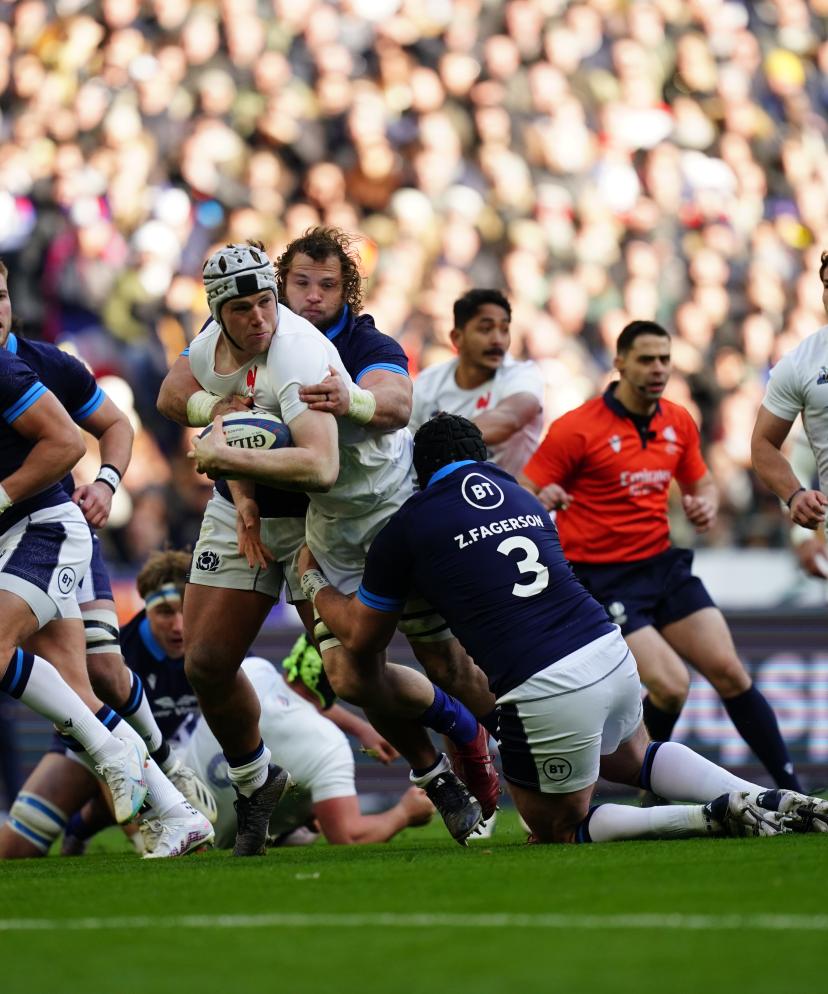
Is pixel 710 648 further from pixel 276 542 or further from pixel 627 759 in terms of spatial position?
pixel 276 542

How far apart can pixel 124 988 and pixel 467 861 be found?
255cm

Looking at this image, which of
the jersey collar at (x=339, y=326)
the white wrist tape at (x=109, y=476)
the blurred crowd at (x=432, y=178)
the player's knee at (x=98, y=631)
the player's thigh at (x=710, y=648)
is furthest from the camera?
the blurred crowd at (x=432, y=178)

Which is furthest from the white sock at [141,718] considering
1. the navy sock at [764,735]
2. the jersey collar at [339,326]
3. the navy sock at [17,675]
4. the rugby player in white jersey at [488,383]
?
the navy sock at [764,735]

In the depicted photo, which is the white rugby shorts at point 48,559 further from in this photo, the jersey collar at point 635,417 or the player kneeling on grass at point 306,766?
the jersey collar at point 635,417

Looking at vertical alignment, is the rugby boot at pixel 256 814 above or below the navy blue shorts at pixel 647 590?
below

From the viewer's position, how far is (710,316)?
18.5 m

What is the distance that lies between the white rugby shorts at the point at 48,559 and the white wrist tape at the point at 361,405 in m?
1.33

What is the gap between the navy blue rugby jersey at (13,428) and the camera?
269 inches

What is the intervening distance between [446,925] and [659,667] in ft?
15.2

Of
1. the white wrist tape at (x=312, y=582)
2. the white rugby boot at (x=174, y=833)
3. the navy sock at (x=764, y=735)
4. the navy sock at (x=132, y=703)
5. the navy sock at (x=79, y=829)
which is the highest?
the white wrist tape at (x=312, y=582)

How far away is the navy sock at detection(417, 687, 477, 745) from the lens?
721cm

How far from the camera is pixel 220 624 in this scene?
699 cm

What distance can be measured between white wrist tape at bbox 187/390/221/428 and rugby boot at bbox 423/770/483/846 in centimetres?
167

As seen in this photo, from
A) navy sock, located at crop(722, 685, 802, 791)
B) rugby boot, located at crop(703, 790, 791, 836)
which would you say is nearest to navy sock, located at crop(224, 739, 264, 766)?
rugby boot, located at crop(703, 790, 791, 836)
